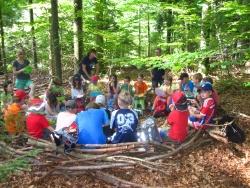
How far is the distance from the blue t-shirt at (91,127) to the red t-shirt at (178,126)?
1.41 m

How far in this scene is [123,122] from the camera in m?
7.26

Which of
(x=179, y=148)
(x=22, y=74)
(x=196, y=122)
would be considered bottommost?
(x=179, y=148)

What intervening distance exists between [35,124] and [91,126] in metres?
1.15

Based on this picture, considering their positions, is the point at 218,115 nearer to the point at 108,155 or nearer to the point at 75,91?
the point at 108,155

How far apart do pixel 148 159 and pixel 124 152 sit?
18.0 inches

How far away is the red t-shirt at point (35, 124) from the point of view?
295 inches

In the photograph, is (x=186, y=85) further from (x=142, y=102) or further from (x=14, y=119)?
(x=14, y=119)

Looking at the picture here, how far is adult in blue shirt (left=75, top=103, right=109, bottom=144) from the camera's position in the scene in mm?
7242

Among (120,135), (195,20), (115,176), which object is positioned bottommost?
(115,176)

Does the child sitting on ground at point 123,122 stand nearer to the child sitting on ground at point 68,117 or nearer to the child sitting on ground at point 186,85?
the child sitting on ground at point 68,117

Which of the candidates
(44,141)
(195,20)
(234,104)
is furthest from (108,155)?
(195,20)

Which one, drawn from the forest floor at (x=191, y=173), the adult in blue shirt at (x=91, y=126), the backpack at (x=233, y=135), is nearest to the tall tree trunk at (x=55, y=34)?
the adult in blue shirt at (x=91, y=126)

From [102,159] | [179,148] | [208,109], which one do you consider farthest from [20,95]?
[208,109]

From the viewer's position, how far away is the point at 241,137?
7.83 m
